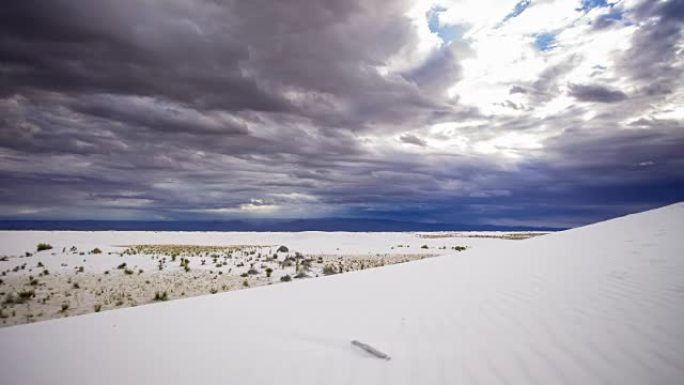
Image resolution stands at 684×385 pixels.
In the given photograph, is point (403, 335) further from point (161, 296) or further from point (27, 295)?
point (27, 295)

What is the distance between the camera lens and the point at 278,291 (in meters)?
8.34

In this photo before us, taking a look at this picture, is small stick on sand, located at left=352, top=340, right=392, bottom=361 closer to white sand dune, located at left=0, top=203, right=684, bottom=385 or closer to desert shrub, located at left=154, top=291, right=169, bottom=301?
white sand dune, located at left=0, top=203, right=684, bottom=385

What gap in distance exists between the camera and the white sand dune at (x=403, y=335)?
3732 mm

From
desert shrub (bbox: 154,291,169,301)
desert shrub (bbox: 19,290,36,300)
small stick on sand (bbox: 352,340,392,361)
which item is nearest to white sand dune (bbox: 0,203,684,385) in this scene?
small stick on sand (bbox: 352,340,392,361)

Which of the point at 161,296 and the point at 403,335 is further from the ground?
the point at 403,335

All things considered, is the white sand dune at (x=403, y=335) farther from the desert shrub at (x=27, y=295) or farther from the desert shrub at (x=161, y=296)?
the desert shrub at (x=27, y=295)

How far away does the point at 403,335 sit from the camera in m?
4.76

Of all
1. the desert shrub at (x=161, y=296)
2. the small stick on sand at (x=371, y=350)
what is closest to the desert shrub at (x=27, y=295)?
the desert shrub at (x=161, y=296)

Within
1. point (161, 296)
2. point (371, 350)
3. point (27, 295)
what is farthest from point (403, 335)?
point (27, 295)

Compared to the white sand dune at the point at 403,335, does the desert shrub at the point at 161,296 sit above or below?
below

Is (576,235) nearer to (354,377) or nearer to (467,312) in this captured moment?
(467,312)

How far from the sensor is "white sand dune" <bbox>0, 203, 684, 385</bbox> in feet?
12.2

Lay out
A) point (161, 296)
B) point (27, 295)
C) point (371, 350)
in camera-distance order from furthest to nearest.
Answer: point (161, 296)
point (27, 295)
point (371, 350)

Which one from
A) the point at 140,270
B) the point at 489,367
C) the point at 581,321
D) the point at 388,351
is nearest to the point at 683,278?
the point at 581,321
